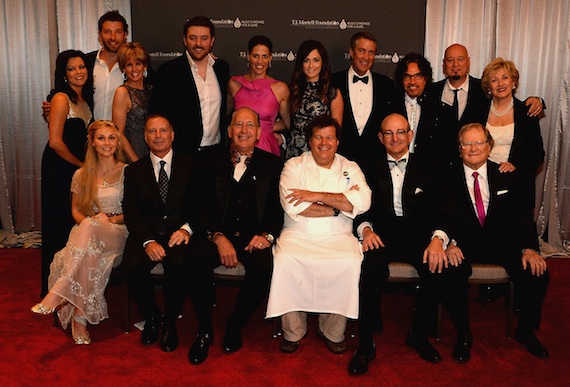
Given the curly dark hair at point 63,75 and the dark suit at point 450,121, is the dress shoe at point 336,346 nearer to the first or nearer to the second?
the dark suit at point 450,121

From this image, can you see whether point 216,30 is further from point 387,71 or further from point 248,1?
point 387,71

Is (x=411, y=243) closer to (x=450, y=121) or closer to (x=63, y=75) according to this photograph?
(x=450, y=121)

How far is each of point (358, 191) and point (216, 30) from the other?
8.19 feet

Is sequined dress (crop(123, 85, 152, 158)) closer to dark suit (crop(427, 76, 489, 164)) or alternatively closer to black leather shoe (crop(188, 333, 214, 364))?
black leather shoe (crop(188, 333, 214, 364))

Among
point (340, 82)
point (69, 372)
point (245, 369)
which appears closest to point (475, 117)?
point (340, 82)

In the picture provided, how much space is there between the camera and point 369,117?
4.63 meters

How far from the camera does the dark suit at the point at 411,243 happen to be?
12.2ft

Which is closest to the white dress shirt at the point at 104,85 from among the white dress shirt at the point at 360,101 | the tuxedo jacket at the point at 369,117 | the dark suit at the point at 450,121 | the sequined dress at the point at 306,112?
the sequined dress at the point at 306,112

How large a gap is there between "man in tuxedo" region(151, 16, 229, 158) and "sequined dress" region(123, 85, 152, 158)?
60mm

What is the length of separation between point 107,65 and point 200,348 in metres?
2.38

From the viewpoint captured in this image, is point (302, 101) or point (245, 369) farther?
point (302, 101)

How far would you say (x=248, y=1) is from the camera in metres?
5.57

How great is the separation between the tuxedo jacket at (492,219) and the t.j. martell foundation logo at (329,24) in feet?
6.93

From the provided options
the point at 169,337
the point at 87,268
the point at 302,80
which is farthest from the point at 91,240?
the point at 302,80
